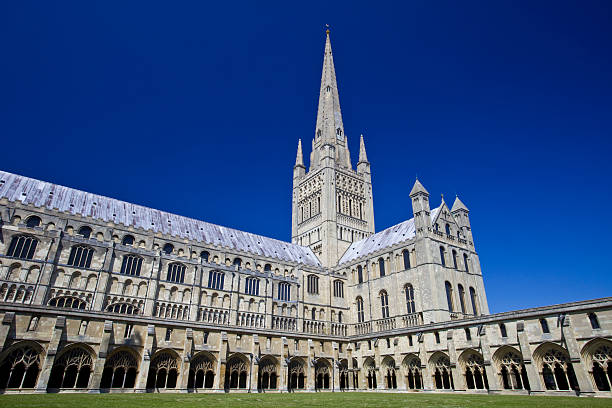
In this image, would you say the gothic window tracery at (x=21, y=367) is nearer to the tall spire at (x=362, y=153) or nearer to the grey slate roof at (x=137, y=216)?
the grey slate roof at (x=137, y=216)

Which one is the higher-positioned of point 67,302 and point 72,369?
point 67,302

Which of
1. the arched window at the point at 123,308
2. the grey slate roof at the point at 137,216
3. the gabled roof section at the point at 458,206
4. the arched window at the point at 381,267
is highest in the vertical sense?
the gabled roof section at the point at 458,206

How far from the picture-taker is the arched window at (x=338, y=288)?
191 ft

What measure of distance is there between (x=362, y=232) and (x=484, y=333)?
37.3 m

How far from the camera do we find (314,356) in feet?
152

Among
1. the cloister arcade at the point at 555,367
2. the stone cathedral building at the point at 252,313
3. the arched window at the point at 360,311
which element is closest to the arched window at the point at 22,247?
the stone cathedral building at the point at 252,313

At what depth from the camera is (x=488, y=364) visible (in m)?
33.1

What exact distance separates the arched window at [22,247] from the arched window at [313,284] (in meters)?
34.3

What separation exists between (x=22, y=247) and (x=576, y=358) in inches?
1987

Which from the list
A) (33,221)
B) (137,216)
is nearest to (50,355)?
(33,221)

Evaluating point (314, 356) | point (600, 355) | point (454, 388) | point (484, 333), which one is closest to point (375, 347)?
point (314, 356)

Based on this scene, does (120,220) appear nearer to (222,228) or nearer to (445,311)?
(222,228)

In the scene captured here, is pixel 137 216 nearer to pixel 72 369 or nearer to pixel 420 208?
pixel 72 369

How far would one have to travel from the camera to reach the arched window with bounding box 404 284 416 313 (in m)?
46.9
